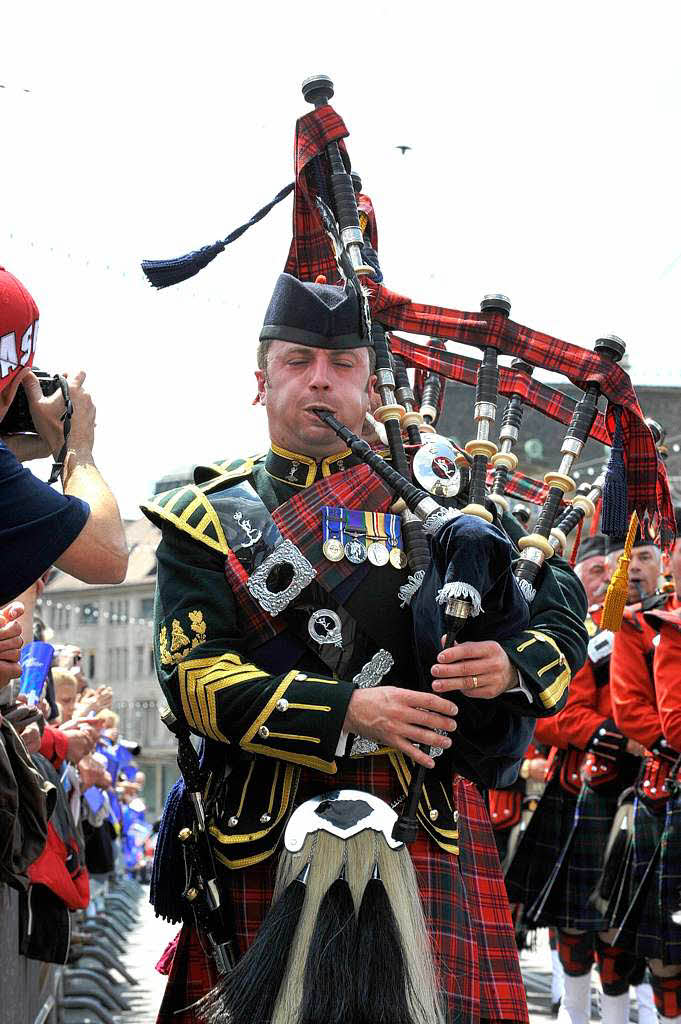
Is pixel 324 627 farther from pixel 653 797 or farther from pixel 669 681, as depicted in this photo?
pixel 653 797

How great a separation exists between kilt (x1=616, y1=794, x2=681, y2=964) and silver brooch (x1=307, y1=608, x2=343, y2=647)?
3.16m

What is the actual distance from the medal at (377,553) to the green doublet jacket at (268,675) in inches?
0.7

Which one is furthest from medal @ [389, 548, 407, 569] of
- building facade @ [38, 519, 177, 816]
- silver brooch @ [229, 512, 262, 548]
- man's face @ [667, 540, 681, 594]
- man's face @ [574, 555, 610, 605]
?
building facade @ [38, 519, 177, 816]

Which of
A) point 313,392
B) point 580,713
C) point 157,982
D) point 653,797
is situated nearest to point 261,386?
point 313,392

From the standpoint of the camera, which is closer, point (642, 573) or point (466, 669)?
point (466, 669)

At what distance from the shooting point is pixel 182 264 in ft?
11.4

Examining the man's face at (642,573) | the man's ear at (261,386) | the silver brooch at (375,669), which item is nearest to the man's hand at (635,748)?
the man's face at (642,573)

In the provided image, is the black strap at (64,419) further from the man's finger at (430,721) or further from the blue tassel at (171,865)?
the man's finger at (430,721)

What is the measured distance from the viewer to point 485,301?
3246 millimetres

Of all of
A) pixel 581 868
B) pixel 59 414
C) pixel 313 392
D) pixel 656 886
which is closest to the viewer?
pixel 59 414

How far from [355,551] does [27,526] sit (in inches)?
28.8

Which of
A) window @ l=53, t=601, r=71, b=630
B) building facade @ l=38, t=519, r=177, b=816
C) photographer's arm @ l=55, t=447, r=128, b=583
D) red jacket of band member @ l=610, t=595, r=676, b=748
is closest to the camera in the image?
photographer's arm @ l=55, t=447, r=128, b=583

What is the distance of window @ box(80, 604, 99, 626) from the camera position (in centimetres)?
5322

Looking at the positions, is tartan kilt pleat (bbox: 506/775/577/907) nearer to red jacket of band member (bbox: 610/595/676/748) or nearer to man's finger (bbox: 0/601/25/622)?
red jacket of band member (bbox: 610/595/676/748)
